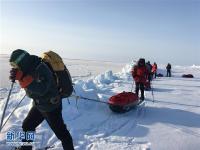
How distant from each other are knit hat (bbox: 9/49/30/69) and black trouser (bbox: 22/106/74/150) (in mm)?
845

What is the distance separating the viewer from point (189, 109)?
38.3ft

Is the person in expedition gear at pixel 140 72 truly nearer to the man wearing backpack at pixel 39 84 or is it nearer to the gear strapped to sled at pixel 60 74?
the gear strapped to sled at pixel 60 74

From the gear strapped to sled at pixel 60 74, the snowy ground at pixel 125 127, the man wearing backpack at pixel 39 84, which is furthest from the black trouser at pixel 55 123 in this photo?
the snowy ground at pixel 125 127

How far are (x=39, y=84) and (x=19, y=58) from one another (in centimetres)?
A: 51

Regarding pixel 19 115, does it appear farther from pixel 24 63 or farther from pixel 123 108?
pixel 24 63

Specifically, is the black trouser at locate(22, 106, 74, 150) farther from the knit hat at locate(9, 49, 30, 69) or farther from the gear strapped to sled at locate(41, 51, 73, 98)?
the knit hat at locate(9, 49, 30, 69)

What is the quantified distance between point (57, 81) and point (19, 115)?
13.3 ft

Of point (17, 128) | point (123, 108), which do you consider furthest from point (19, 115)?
point (123, 108)

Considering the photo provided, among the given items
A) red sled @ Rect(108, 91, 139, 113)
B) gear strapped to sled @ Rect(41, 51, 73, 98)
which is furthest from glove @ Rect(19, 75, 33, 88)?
red sled @ Rect(108, 91, 139, 113)

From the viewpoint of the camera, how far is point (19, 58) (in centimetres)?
488

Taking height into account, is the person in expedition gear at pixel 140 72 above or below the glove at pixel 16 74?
below

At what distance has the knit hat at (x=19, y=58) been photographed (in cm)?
486

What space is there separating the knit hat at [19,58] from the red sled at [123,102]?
5860 mm

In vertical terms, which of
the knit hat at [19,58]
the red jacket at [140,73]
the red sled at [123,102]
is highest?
the knit hat at [19,58]
